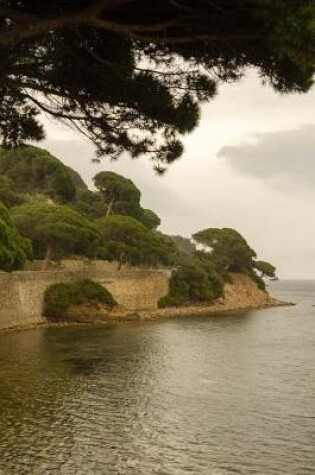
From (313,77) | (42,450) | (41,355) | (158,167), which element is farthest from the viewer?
(41,355)

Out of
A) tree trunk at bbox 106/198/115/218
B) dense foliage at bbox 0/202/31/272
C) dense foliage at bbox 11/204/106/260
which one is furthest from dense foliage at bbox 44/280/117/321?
tree trunk at bbox 106/198/115/218

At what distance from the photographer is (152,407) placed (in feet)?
62.7

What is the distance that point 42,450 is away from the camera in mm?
13961

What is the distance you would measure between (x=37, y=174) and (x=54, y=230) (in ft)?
70.1

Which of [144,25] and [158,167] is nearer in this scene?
[144,25]

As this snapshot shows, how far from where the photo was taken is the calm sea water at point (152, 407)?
44.7 feet

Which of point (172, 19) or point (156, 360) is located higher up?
point (172, 19)

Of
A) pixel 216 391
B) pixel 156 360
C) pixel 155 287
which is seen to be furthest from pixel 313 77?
pixel 155 287

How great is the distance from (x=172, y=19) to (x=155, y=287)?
47.0 metres

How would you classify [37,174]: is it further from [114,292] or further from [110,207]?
[114,292]

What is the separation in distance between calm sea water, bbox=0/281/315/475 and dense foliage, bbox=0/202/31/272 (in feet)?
17.2

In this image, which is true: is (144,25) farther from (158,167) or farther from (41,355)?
(41,355)

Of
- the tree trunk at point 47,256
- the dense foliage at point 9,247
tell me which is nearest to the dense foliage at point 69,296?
the tree trunk at point 47,256

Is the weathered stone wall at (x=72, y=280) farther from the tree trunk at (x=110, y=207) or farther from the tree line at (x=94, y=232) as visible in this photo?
the tree trunk at (x=110, y=207)
